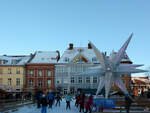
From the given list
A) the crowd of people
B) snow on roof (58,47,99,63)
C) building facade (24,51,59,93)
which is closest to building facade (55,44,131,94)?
snow on roof (58,47,99,63)

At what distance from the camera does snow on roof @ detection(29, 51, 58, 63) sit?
62628mm

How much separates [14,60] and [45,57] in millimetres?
8090

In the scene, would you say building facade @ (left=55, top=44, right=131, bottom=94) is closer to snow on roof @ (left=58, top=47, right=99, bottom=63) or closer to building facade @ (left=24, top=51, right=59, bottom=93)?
snow on roof @ (left=58, top=47, right=99, bottom=63)

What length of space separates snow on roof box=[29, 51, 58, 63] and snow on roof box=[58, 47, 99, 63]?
1971 millimetres

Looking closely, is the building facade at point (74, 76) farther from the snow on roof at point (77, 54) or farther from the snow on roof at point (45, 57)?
the snow on roof at point (45, 57)

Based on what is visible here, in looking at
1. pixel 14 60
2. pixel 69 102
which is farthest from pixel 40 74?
pixel 69 102

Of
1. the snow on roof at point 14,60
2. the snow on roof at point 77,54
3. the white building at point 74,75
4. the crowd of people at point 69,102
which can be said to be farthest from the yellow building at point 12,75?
the crowd of people at point 69,102

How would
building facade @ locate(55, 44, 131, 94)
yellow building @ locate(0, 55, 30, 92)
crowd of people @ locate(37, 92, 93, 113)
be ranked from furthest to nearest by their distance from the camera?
building facade @ locate(55, 44, 131, 94), yellow building @ locate(0, 55, 30, 92), crowd of people @ locate(37, 92, 93, 113)

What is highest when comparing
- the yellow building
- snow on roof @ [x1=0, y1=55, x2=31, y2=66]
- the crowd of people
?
snow on roof @ [x1=0, y1=55, x2=31, y2=66]

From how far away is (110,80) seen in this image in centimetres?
2466

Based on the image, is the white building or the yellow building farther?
the white building

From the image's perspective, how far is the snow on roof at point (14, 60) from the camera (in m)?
62.8

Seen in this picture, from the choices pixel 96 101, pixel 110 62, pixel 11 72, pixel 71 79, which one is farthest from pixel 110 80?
pixel 11 72

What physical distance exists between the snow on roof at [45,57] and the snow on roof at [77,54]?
197cm
